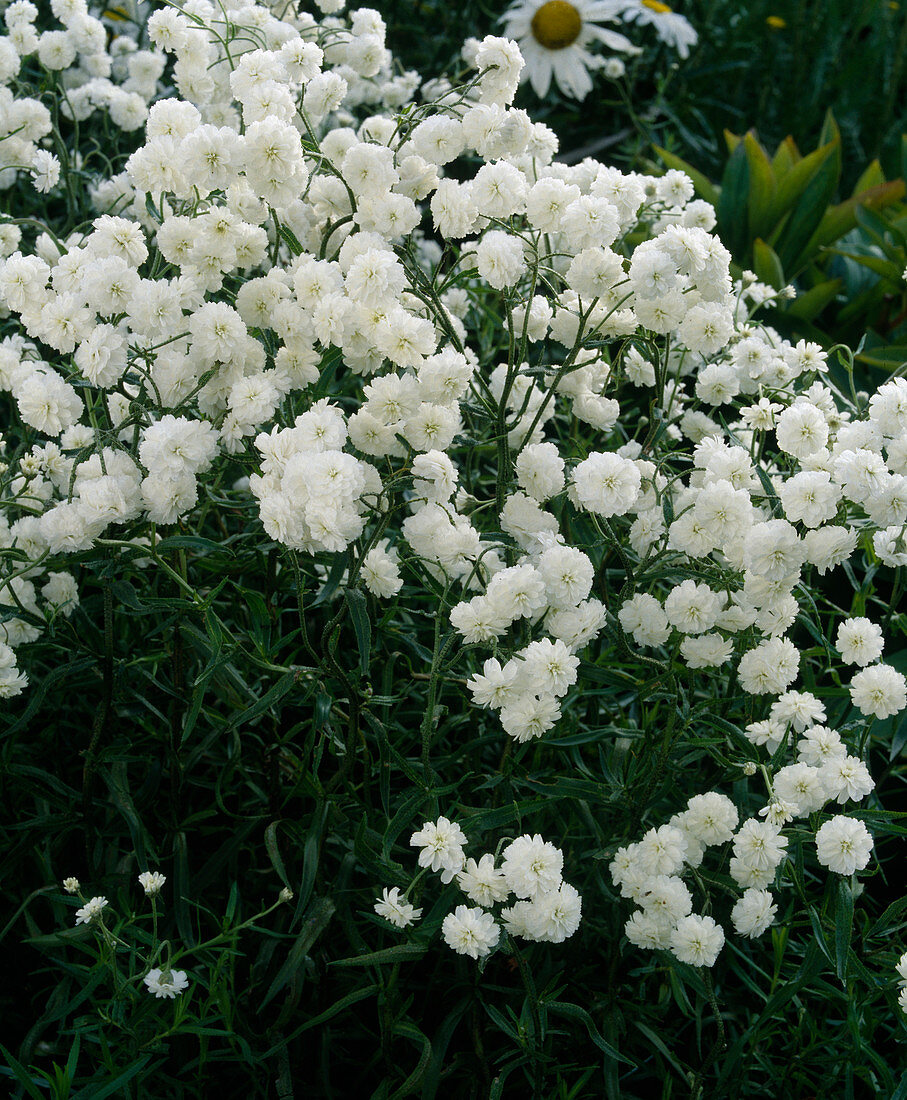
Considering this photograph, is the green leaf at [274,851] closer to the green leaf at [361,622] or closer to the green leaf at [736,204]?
the green leaf at [361,622]

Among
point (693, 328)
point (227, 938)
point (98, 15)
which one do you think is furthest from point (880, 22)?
point (227, 938)

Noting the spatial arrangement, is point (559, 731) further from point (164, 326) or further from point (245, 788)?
point (164, 326)

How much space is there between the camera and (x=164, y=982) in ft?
4.41

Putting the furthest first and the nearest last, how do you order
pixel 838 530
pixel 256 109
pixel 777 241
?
pixel 777 241
pixel 256 109
pixel 838 530

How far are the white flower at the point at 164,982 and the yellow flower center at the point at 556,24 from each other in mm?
3509

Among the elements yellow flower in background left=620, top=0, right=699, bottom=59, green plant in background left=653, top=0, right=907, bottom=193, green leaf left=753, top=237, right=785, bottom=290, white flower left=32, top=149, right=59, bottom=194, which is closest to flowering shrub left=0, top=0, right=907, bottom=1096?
white flower left=32, top=149, right=59, bottom=194

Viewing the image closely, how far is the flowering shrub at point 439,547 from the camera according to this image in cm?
133

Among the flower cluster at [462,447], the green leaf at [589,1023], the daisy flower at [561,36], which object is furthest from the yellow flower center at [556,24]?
the green leaf at [589,1023]

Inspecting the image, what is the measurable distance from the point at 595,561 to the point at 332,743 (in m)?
0.48

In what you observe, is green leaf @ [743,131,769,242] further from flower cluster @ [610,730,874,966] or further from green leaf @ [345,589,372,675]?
green leaf @ [345,589,372,675]

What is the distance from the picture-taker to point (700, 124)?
4812 mm

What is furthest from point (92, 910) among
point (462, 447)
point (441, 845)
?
point (462, 447)

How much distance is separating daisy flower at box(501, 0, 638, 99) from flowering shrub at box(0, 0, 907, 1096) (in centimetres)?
237

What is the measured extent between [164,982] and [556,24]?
3531 mm
